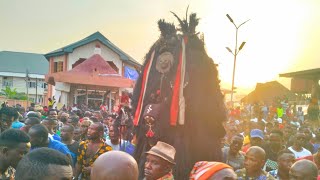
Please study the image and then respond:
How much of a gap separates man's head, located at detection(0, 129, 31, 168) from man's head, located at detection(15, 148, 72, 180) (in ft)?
4.60

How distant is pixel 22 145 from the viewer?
3.96m

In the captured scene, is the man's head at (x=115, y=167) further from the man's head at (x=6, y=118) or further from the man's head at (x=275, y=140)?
the man's head at (x=275, y=140)

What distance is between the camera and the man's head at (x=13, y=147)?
12.5ft

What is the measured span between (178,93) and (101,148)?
63.0 inches

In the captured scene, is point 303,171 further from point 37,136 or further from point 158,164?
point 37,136

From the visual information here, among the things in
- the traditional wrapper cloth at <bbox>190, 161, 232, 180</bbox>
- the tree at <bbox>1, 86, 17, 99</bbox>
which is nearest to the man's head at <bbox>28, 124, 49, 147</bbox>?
the traditional wrapper cloth at <bbox>190, 161, 232, 180</bbox>

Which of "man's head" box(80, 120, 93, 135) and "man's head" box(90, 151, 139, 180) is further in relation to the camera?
"man's head" box(80, 120, 93, 135)

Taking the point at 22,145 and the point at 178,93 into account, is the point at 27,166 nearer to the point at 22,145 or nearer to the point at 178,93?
the point at 22,145

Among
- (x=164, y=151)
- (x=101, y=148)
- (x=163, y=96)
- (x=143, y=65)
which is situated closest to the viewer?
(x=164, y=151)

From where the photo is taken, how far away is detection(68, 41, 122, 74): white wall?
33.3 meters

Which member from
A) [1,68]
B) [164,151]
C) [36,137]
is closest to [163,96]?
[164,151]

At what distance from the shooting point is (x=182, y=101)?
4785 mm

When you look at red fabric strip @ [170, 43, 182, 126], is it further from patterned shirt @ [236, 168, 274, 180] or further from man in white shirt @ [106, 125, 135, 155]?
man in white shirt @ [106, 125, 135, 155]

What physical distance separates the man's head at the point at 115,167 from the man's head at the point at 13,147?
1.67m
